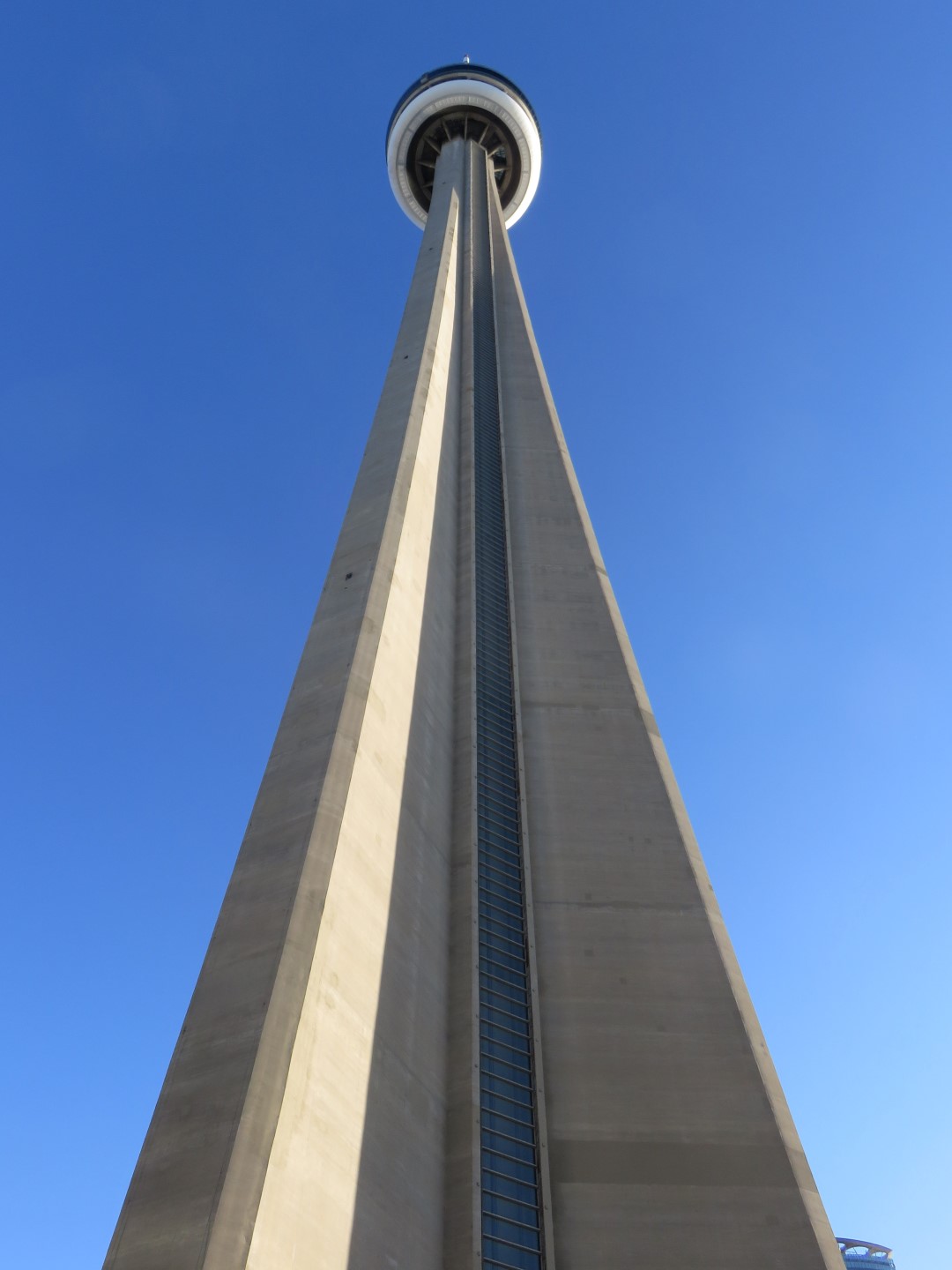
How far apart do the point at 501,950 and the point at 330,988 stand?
4.69m

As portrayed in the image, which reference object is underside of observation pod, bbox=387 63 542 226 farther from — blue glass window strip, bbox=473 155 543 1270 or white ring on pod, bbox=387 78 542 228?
blue glass window strip, bbox=473 155 543 1270

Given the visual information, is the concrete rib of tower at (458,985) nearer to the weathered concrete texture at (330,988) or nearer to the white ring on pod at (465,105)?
the weathered concrete texture at (330,988)

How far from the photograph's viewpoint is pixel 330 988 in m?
9.13

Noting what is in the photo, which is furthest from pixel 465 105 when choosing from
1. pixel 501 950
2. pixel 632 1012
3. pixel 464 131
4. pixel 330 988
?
pixel 330 988

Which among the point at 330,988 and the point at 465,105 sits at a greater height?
the point at 465,105

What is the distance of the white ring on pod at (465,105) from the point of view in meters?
43.3

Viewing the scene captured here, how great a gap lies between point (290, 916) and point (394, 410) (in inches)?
528

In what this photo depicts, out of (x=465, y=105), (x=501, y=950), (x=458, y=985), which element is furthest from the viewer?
(x=465, y=105)

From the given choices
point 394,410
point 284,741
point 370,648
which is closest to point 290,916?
point 284,741

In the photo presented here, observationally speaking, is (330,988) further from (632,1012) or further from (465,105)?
(465,105)

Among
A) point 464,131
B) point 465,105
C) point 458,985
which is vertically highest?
point 465,105

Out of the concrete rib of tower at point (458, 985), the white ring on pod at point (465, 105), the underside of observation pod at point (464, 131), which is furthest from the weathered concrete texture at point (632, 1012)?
the underside of observation pod at point (464, 131)

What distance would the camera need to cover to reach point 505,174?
45.3 m

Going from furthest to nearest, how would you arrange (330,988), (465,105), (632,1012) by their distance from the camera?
(465,105), (632,1012), (330,988)
